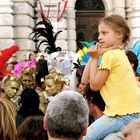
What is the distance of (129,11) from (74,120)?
17690 mm

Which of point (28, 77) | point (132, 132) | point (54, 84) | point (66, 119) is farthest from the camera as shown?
point (28, 77)

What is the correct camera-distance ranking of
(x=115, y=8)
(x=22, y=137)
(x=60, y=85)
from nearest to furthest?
1. (x=22, y=137)
2. (x=60, y=85)
3. (x=115, y=8)

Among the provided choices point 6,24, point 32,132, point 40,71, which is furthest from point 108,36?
point 6,24

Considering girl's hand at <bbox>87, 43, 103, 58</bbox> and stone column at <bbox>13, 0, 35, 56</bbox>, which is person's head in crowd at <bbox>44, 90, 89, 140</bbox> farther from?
stone column at <bbox>13, 0, 35, 56</bbox>

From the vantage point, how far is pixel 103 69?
4656 millimetres

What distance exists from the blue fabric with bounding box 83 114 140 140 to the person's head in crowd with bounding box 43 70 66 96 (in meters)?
A: 3.15

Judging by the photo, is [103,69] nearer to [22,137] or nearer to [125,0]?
[22,137]

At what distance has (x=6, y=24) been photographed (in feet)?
54.1

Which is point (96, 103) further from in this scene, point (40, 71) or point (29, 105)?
point (40, 71)

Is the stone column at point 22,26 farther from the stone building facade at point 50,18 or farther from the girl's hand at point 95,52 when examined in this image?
the girl's hand at point 95,52

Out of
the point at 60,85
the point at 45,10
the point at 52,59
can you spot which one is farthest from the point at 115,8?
the point at 60,85

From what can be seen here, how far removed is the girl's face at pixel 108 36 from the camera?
4.74 meters

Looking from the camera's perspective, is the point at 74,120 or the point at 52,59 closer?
the point at 74,120

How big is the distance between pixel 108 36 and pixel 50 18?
14604mm
